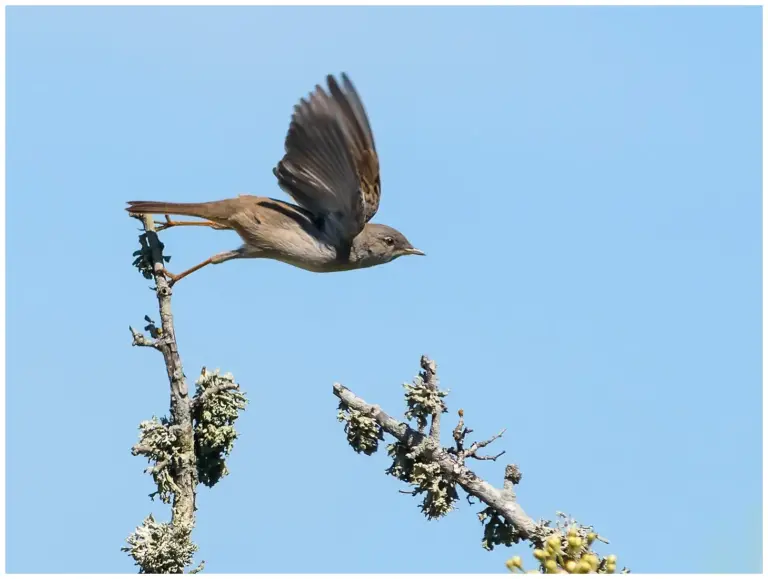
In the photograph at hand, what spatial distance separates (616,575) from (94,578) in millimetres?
2618

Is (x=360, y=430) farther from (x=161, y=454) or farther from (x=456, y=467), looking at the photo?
(x=161, y=454)

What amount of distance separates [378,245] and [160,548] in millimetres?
4812

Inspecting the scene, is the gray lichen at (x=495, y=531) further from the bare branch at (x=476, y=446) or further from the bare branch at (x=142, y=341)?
the bare branch at (x=142, y=341)

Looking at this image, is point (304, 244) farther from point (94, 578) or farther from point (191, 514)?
point (94, 578)

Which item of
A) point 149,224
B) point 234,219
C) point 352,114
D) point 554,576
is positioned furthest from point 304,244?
point 554,576

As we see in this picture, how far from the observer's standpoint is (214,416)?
5.79 meters

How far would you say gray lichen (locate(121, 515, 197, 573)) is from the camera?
528 centimetres

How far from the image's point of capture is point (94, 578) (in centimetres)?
520

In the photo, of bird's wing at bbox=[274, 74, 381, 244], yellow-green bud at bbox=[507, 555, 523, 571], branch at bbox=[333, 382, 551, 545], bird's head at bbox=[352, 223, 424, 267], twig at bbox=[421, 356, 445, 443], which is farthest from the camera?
bird's head at bbox=[352, 223, 424, 267]

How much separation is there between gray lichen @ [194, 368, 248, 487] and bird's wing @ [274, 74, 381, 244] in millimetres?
2836

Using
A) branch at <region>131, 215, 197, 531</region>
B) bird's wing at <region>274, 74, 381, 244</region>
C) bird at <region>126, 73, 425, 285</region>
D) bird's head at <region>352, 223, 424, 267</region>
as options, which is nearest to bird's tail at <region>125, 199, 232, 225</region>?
bird at <region>126, 73, 425, 285</region>

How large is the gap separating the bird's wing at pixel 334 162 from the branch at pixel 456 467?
10.2 feet

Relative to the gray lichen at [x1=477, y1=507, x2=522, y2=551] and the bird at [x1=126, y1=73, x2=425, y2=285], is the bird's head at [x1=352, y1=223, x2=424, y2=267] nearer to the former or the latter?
the bird at [x1=126, y1=73, x2=425, y2=285]

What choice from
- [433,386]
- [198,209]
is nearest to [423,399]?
[433,386]
